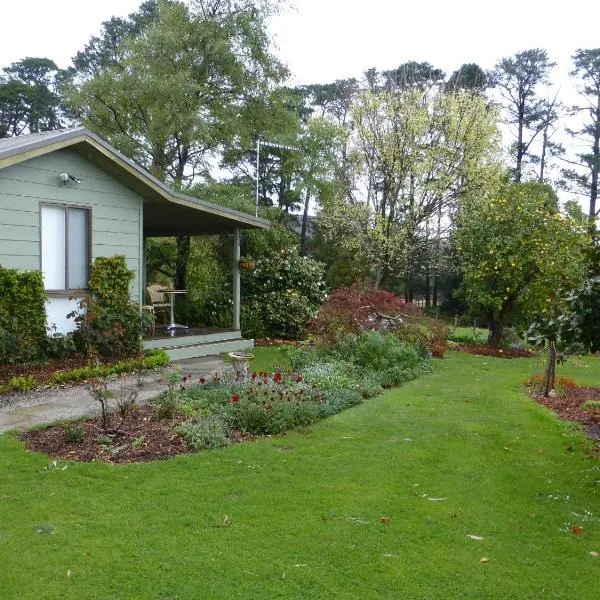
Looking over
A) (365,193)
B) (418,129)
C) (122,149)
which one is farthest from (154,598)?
(365,193)

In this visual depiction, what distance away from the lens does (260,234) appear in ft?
53.3

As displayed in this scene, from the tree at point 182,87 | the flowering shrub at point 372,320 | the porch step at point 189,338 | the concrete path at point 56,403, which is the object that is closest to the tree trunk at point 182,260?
the tree at point 182,87

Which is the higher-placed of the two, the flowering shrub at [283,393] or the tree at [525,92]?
the tree at [525,92]

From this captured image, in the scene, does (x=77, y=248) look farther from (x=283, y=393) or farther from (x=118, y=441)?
(x=118, y=441)

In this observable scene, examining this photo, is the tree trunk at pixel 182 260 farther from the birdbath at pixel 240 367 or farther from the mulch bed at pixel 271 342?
the birdbath at pixel 240 367

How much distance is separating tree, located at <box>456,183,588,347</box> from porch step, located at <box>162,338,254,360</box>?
593 centimetres

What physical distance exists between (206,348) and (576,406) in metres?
7.04

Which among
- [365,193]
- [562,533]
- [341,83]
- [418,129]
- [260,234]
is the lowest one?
[562,533]

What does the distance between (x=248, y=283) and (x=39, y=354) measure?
23.4ft

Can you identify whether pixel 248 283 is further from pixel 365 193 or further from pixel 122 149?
pixel 365 193

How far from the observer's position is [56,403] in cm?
720

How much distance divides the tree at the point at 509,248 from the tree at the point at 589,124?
17758mm

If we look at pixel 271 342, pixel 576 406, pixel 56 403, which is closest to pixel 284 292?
pixel 271 342

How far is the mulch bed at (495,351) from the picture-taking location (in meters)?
14.4
